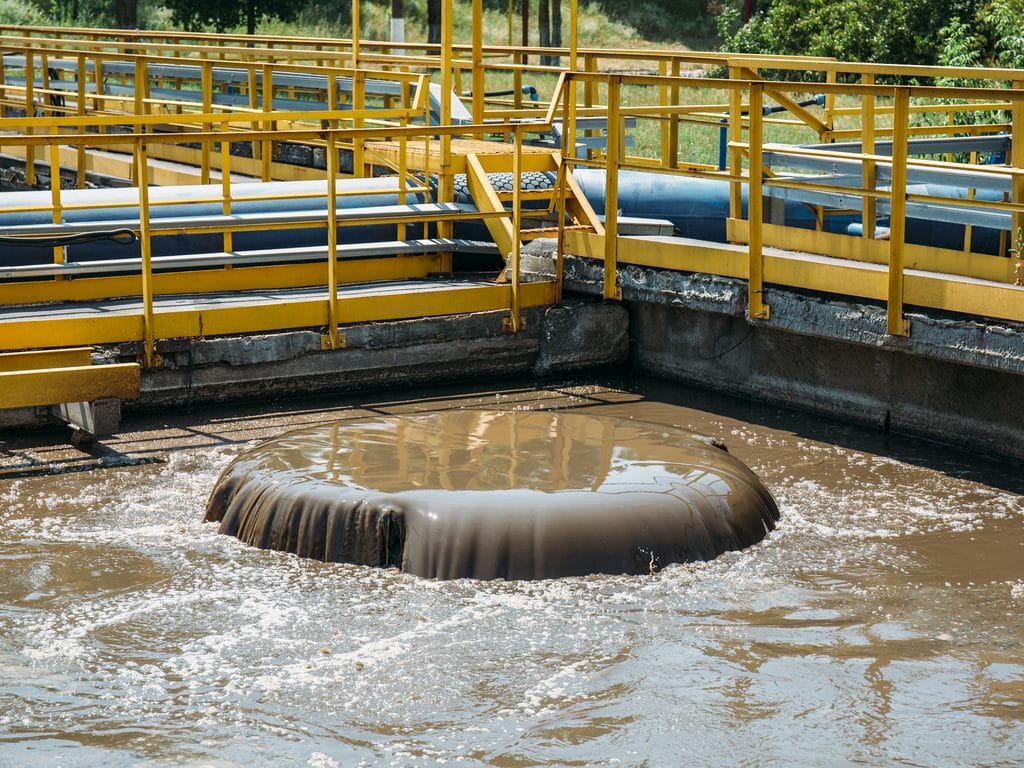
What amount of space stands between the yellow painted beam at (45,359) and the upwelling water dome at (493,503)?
1.40m

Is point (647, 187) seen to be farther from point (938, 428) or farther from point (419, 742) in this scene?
point (419, 742)

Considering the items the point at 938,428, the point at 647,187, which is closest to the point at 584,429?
the point at 938,428

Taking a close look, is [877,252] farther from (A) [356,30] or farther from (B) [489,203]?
(A) [356,30]

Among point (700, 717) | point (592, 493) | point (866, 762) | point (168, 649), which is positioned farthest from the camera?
point (592, 493)

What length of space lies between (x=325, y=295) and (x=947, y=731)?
6056mm

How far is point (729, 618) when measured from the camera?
6.66 m

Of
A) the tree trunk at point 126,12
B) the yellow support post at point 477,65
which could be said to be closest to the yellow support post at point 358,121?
the yellow support post at point 477,65

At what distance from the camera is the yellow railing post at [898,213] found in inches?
334

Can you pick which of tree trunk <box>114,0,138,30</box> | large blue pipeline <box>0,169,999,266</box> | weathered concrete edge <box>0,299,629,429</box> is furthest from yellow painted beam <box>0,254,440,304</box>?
tree trunk <box>114,0,138,30</box>

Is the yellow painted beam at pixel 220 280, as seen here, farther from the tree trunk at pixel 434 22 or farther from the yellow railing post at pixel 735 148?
the tree trunk at pixel 434 22

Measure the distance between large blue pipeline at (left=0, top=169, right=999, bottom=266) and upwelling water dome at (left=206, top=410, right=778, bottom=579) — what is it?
3.11 m

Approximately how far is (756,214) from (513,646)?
4.05m

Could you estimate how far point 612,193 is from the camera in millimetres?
10383

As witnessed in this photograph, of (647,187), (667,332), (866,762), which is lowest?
(866,762)
